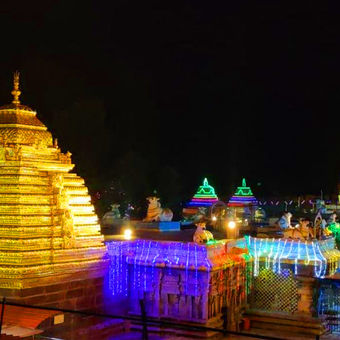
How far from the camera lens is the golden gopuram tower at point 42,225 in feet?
36.7

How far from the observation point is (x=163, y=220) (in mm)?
19375

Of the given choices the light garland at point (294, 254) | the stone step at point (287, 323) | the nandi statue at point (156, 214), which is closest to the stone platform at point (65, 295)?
the stone step at point (287, 323)

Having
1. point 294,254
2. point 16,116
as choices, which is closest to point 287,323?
point 294,254

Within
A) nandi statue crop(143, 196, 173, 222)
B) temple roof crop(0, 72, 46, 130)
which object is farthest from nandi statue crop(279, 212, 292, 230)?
temple roof crop(0, 72, 46, 130)

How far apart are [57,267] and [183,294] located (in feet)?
10.2

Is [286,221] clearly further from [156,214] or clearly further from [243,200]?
[243,200]

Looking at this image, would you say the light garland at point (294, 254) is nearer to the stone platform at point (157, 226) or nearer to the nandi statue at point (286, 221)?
the stone platform at point (157, 226)

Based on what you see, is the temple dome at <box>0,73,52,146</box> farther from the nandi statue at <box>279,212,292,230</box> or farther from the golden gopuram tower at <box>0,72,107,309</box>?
the nandi statue at <box>279,212,292,230</box>

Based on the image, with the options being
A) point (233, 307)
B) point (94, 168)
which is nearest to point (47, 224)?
point (233, 307)

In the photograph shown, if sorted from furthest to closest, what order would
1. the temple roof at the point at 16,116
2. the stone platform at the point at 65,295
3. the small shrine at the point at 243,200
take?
the small shrine at the point at 243,200, the temple roof at the point at 16,116, the stone platform at the point at 65,295

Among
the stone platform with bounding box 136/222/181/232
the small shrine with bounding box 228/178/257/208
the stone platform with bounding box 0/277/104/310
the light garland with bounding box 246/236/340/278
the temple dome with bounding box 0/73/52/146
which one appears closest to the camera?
the stone platform with bounding box 0/277/104/310

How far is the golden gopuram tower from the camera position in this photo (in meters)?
11.2

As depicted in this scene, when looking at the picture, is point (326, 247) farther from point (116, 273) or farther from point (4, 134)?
point (4, 134)

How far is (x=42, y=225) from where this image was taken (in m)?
11.6
